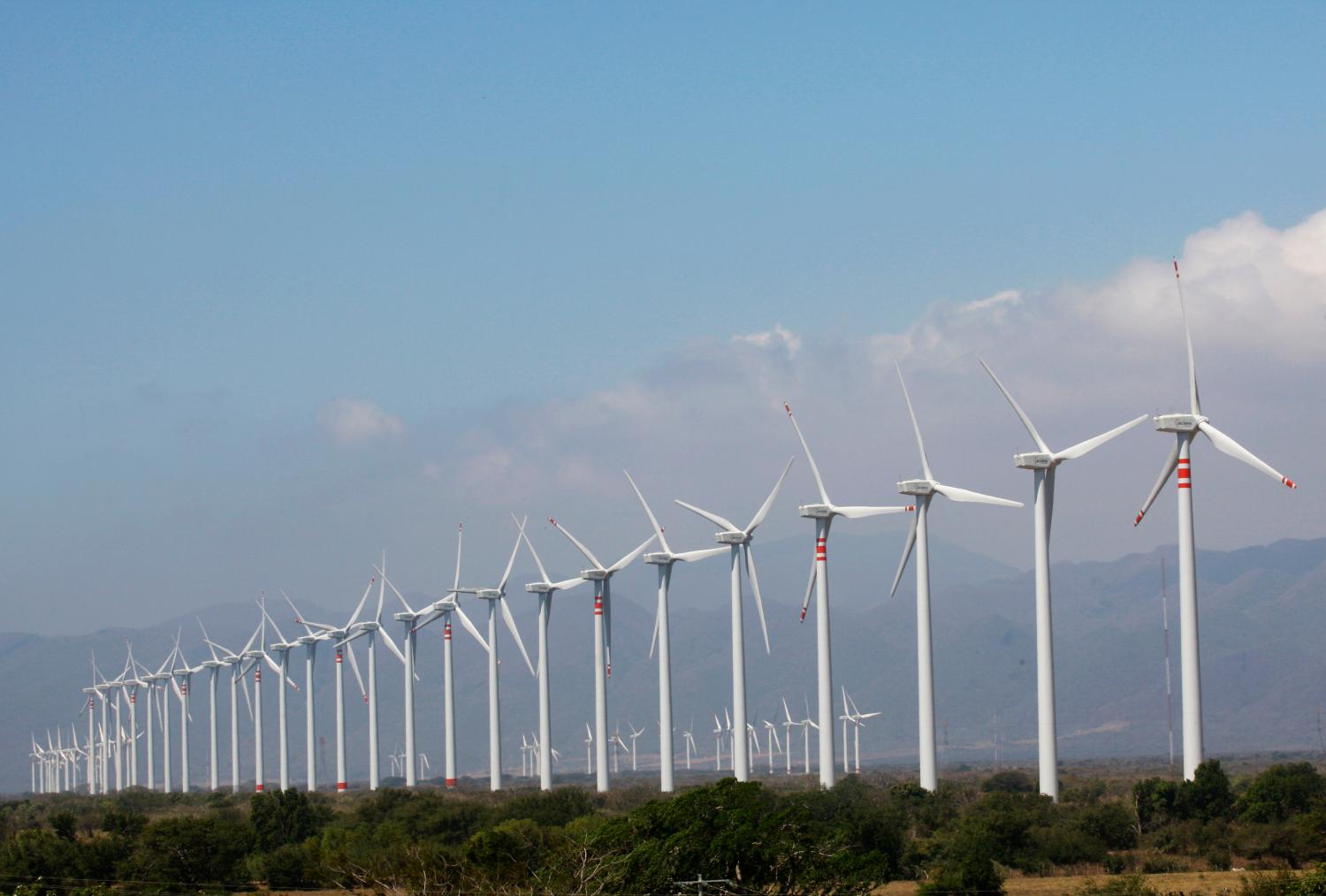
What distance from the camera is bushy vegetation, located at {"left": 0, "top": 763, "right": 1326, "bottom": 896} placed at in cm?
4381

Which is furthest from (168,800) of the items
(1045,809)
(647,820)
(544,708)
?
(647,820)

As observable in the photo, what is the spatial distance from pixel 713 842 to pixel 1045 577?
36.2 metres

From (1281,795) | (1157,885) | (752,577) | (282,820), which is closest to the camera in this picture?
(1157,885)

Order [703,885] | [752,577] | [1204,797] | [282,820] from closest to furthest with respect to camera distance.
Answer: [703,885]
[1204,797]
[282,820]
[752,577]

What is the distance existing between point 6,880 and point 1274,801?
1797 inches

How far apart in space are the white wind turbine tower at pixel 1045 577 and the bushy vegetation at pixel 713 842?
2030 mm

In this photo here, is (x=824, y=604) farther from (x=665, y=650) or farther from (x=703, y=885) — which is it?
(x=703, y=885)

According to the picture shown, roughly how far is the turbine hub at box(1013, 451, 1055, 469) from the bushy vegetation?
1390 cm

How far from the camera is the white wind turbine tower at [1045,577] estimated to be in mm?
73000

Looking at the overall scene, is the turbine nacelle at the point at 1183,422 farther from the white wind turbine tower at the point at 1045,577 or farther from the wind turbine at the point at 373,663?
the wind turbine at the point at 373,663

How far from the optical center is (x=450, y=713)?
128 metres

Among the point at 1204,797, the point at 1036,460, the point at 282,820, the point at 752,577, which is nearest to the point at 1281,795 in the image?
the point at 1204,797

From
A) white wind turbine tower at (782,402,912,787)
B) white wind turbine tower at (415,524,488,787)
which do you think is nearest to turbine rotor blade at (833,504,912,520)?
white wind turbine tower at (782,402,912,787)

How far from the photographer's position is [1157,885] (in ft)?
171
